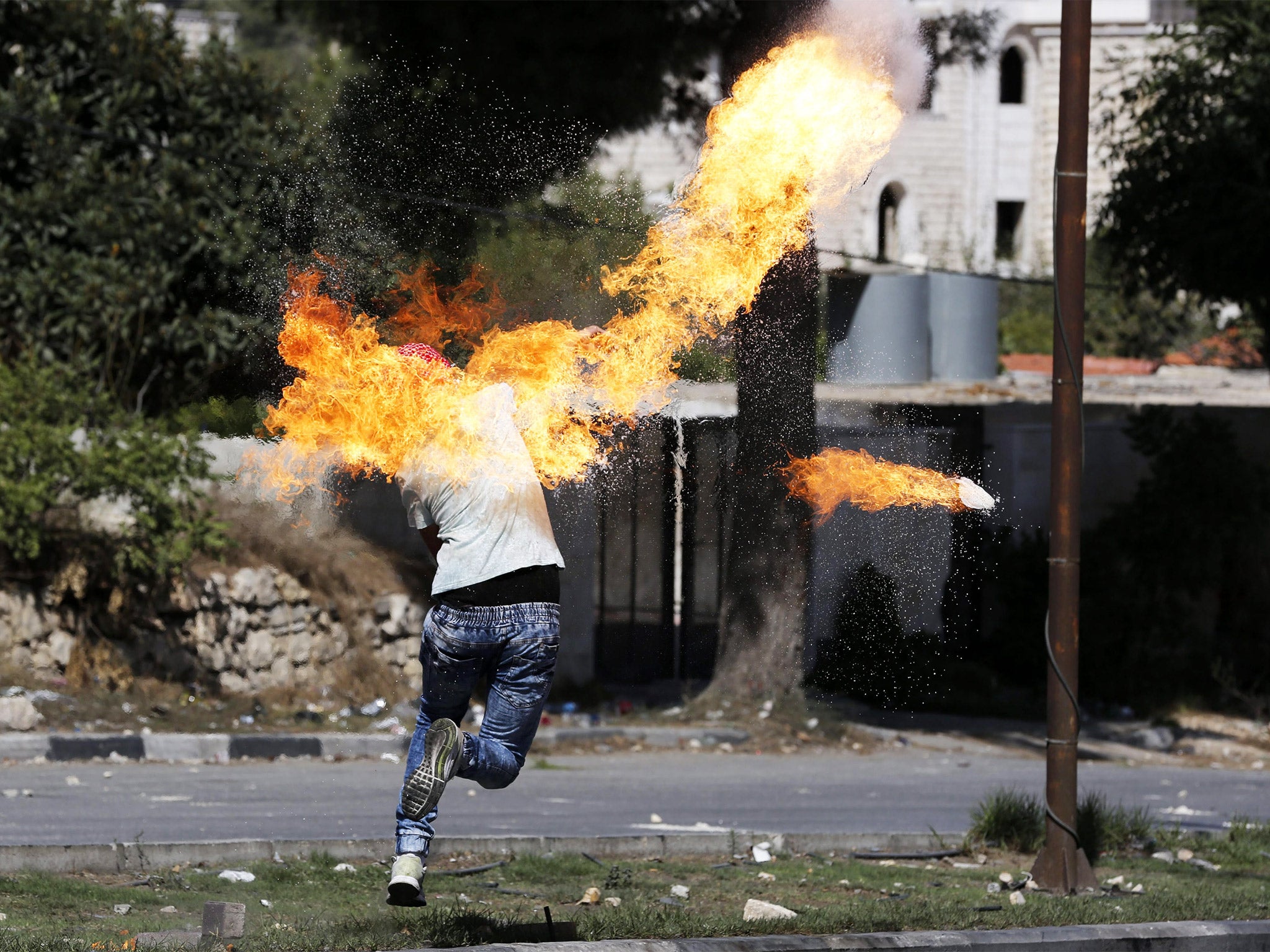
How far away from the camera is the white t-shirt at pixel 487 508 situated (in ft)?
18.2

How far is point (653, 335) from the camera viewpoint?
6801 millimetres

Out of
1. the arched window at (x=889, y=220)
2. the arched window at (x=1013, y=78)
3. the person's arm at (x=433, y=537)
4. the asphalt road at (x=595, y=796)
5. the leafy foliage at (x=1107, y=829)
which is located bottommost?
the asphalt road at (x=595, y=796)

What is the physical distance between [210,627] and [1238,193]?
34.5 ft

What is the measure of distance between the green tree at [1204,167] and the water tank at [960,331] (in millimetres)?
3874

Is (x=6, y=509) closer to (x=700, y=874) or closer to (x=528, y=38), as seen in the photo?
(x=528, y=38)

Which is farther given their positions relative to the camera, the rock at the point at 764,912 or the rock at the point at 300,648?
the rock at the point at 300,648

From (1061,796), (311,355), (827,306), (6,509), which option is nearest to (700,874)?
(1061,796)

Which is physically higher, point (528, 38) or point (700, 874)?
point (528, 38)

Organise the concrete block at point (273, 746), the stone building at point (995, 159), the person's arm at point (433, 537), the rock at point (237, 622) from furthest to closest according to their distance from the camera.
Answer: the stone building at point (995, 159) → the rock at point (237, 622) → the concrete block at point (273, 746) → the person's arm at point (433, 537)

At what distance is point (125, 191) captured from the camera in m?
17.1

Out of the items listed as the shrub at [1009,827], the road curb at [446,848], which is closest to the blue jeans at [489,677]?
the road curb at [446,848]

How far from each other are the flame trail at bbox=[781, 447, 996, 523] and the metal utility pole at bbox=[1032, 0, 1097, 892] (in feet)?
1.82

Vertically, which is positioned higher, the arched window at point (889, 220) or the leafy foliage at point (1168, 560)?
the arched window at point (889, 220)

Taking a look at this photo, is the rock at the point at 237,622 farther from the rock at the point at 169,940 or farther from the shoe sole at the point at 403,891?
the shoe sole at the point at 403,891
